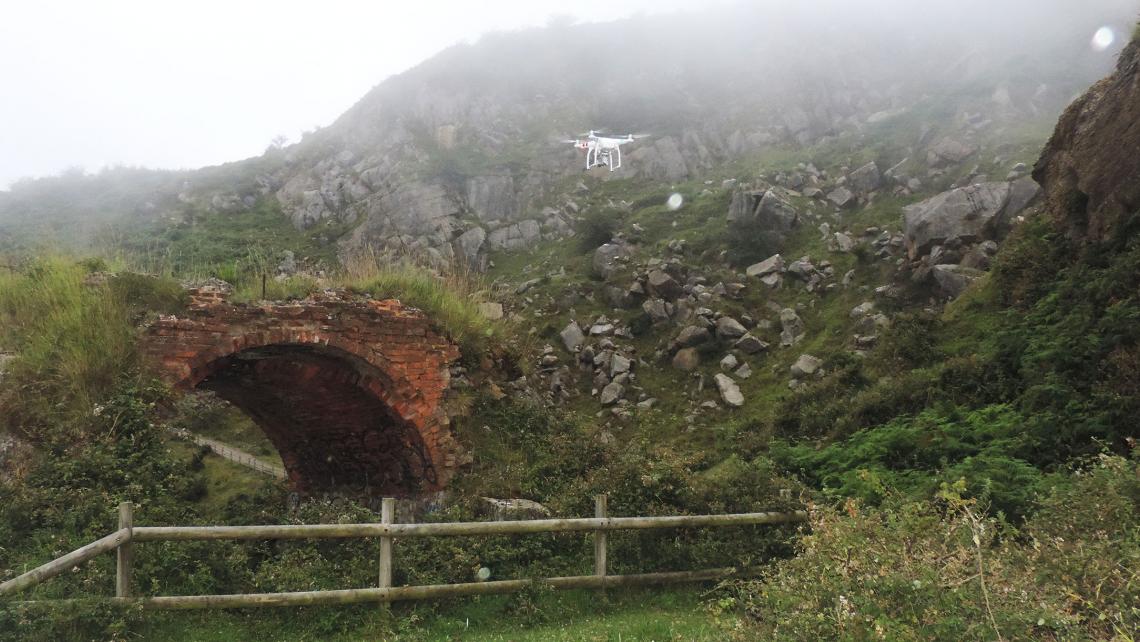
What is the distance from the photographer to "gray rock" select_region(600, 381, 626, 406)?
20.1m

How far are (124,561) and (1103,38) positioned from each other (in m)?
41.8

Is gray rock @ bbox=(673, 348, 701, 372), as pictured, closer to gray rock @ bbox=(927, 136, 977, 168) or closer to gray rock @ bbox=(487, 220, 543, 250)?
gray rock @ bbox=(927, 136, 977, 168)

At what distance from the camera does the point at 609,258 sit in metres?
27.4

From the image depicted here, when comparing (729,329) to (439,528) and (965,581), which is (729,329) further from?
(965,581)

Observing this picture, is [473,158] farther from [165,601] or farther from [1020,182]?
[165,601]

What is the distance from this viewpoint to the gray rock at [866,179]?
27.2m

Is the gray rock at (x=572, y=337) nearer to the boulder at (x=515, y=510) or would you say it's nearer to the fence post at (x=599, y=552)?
the boulder at (x=515, y=510)

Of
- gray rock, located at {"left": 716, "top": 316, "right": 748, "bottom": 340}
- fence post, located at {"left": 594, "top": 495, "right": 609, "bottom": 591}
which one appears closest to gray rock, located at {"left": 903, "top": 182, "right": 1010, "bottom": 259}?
gray rock, located at {"left": 716, "top": 316, "right": 748, "bottom": 340}

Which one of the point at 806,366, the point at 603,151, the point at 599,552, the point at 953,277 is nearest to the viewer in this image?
the point at 599,552

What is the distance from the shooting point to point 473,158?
42.2 metres

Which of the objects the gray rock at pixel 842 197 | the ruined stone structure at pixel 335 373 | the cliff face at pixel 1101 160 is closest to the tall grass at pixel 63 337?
the ruined stone structure at pixel 335 373

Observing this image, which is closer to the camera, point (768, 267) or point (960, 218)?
point (960, 218)

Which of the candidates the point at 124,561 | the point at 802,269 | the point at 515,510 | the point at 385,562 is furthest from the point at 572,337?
the point at 124,561

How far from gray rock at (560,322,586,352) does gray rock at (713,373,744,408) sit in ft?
17.6
